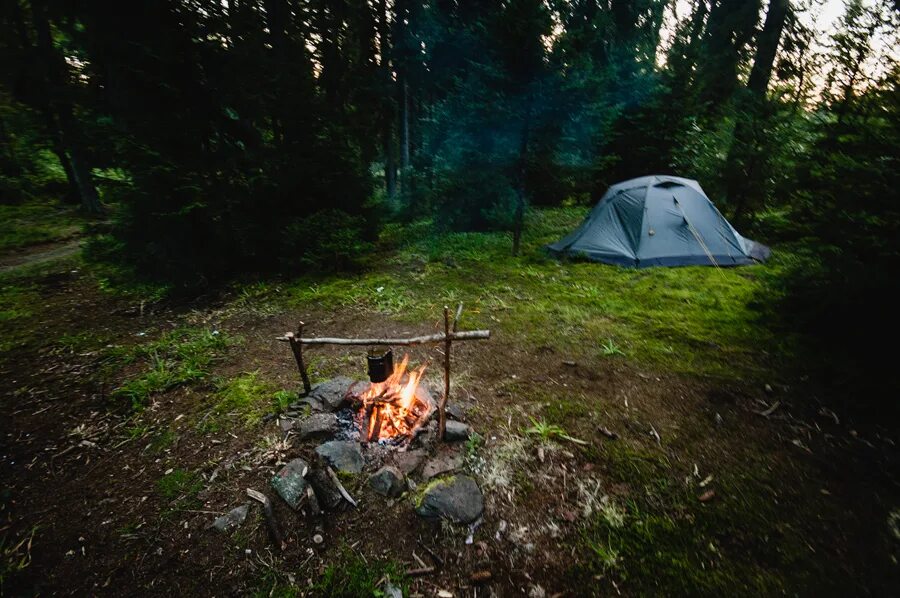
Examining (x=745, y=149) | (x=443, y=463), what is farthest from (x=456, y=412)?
(x=745, y=149)

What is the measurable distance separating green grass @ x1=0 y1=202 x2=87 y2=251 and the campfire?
17065 millimetres

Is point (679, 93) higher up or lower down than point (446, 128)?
higher up

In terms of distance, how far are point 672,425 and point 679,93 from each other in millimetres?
16871

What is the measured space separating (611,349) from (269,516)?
212 inches

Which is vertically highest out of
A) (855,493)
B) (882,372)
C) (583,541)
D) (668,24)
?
(668,24)

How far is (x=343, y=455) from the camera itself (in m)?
3.72

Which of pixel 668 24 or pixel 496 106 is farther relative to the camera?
pixel 668 24

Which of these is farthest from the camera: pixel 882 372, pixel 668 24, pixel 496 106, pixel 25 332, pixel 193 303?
pixel 668 24

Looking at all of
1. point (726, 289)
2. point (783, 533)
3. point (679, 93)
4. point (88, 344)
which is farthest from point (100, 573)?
point (679, 93)

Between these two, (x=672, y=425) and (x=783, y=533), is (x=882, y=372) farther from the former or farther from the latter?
(x=783, y=533)

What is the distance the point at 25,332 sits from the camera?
688cm

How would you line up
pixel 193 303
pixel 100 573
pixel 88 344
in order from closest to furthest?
pixel 100 573 < pixel 88 344 < pixel 193 303

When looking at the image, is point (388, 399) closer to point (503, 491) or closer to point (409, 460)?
point (409, 460)

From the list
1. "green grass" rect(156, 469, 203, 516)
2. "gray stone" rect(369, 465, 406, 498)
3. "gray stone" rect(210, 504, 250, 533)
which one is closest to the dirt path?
"green grass" rect(156, 469, 203, 516)
